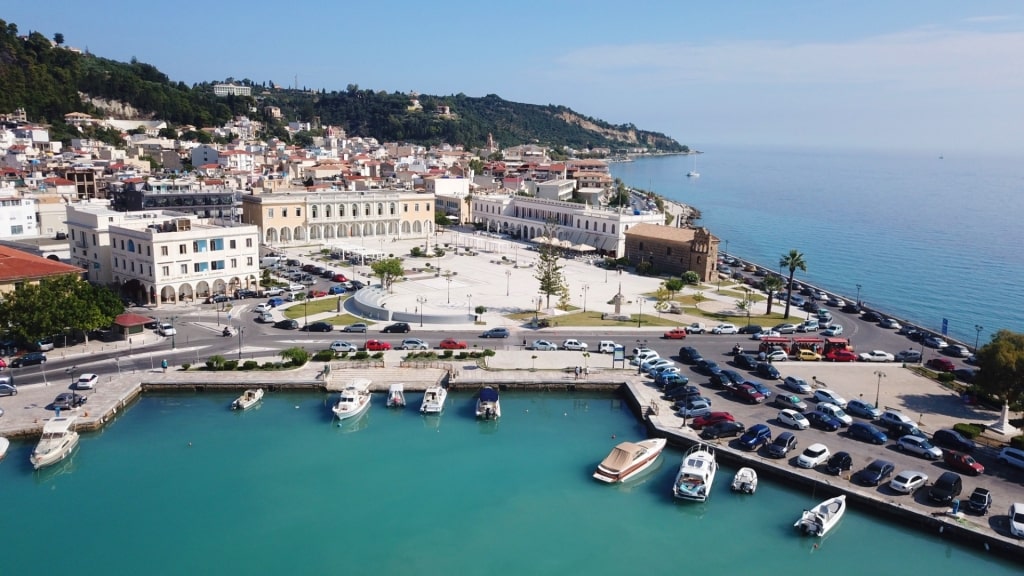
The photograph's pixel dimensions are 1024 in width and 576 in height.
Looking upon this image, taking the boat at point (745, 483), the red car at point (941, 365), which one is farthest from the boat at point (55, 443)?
the red car at point (941, 365)

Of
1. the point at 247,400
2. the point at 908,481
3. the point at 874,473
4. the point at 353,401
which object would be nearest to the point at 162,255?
the point at 247,400

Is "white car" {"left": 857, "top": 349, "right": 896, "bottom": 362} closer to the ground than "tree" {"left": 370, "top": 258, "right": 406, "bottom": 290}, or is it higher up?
closer to the ground

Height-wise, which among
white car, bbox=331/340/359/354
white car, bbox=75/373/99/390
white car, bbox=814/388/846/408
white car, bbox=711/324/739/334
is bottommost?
white car, bbox=75/373/99/390

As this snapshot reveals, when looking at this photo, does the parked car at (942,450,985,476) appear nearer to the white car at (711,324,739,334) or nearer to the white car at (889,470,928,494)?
the white car at (889,470,928,494)

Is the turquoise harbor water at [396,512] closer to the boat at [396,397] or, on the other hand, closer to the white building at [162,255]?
the boat at [396,397]

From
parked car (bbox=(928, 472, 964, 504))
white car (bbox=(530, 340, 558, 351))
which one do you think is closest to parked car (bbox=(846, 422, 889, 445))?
parked car (bbox=(928, 472, 964, 504))

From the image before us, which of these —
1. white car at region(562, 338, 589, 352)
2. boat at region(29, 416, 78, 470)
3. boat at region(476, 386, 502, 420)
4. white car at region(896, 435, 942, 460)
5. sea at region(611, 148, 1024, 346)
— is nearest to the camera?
white car at region(896, 435, 942, 460)

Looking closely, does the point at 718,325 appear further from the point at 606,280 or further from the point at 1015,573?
the point at 1015,573
